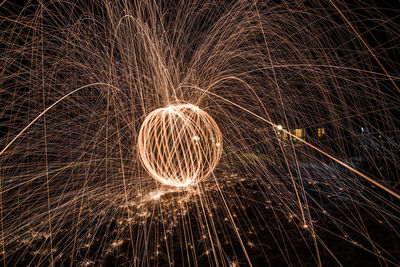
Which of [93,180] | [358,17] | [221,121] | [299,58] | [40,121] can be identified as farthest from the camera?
[221,121]

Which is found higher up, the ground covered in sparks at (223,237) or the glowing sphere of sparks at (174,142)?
the glowing sphere of sparks at (174,142)

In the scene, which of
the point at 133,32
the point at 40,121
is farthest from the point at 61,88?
the point at 133,32

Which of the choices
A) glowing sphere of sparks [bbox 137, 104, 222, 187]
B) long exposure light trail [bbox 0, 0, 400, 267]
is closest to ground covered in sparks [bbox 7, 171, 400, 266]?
long exposure light trail [bbox 0, 0, 400, 267]

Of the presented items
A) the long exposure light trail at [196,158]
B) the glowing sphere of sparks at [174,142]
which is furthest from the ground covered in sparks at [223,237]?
the glowing sphere of sparks at [174,142]

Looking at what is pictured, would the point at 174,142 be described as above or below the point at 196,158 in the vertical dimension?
above

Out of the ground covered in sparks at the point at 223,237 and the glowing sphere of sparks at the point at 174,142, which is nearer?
the ground covered in sparks at the point at 223,237

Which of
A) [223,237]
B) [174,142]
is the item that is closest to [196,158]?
[174,142]

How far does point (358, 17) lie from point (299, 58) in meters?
1.91

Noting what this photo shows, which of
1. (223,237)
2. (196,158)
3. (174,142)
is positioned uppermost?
(174,142)

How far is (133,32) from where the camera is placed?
606 centimetres

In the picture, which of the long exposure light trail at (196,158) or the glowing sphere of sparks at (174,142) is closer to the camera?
the long exposure light trail at (196,158)

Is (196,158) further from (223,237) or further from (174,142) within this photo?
(223,237)

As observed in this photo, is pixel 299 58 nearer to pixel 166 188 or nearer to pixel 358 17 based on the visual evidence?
pixel 358 17

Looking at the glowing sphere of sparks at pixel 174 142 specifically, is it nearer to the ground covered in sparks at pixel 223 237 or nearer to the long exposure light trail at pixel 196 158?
the long exposure light trail at pixel 196 158
